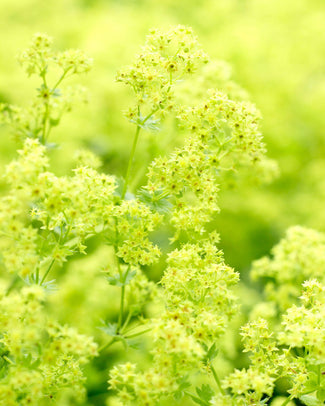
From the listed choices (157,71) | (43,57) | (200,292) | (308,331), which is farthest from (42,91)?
(308,331)

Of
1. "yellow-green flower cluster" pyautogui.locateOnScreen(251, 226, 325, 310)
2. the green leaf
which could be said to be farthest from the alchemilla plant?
"yellow-green flower cluster" pyautogui.locateOnScreen(251, 226, 325, 310)

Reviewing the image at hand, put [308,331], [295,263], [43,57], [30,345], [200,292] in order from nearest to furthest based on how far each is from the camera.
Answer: [30,345] → [308,331] → [200,292] → [43,57] → [295,263]

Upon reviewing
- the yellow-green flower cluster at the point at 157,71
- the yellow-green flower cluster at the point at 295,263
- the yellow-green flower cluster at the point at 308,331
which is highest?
the yellow-green flower cluster at the point at 157,71

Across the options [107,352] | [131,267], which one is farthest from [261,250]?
[131,267]

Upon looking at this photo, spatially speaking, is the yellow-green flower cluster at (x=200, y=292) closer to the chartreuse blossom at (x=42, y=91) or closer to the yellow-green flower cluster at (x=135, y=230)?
the yellow-green flower cluster at (x=135, y=230)

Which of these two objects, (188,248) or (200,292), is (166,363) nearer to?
(200,292)

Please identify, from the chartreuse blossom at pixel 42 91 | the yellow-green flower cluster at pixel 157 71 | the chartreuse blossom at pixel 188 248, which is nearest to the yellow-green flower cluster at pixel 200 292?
the chartreuse blossom at pixel 188 248

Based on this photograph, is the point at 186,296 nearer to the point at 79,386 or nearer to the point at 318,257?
the point at 79,386
